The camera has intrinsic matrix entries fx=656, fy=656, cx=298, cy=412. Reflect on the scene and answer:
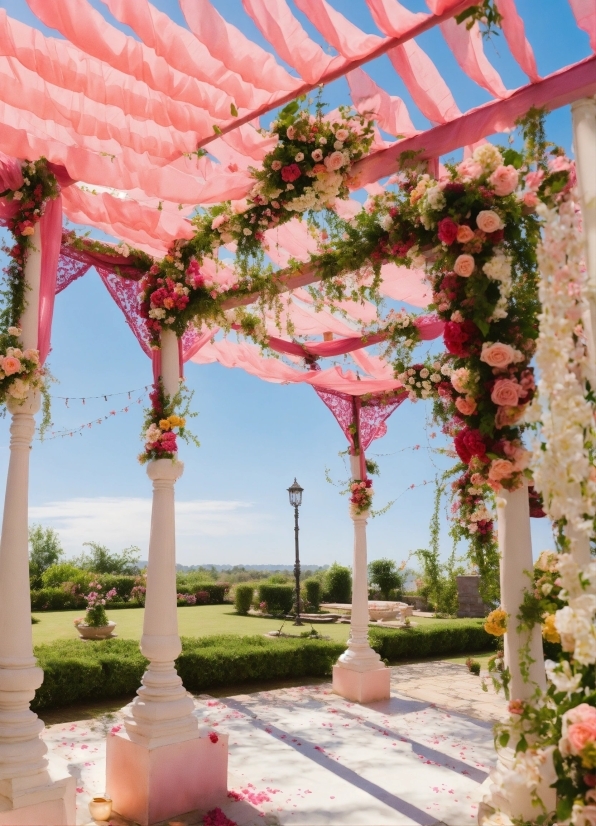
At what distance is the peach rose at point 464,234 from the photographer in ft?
9.78

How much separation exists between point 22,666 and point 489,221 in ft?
10.4

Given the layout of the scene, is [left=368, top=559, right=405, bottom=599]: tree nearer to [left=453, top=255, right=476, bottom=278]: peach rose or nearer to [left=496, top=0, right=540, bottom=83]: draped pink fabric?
[left=453, top=255, right=476, bottom=278]: peach rose

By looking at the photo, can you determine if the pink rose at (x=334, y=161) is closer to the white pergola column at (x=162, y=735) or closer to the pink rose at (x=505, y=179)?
the pink rose at (x=505, y=179)

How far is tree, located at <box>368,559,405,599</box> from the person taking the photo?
57.8 feet

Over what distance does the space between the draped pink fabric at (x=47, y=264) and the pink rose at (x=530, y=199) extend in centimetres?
257

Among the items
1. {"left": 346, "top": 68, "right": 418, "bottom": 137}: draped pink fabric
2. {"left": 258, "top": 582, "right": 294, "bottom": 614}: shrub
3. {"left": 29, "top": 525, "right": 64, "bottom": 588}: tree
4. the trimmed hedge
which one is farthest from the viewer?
{"left": 29, "top": 525, "right": 64, "bottom": 588}: tree

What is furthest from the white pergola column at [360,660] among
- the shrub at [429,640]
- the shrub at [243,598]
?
the shrub at [243,598]

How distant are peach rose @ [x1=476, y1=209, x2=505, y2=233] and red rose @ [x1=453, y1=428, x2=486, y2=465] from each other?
0.90m

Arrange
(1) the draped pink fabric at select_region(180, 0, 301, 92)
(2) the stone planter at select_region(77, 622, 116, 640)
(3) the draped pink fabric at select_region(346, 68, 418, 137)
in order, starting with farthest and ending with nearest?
(2) the stone planter at select_region(77, 622, 116, 640)
(3) the draped pink fabric at select_region(346, 68, 418, 137)
(1) the draped pink fabric at select_region(180, 0, 301, 92)

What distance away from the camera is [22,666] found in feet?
11.1

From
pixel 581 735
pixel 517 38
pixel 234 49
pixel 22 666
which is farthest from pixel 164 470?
pixel 581 735

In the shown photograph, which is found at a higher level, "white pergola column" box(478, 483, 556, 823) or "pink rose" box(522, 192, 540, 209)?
"pink rose" box(522, 192, 540, 209)

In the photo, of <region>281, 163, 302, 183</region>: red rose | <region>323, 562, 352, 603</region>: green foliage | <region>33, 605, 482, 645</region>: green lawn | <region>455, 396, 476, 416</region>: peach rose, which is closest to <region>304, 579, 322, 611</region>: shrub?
<region>323, 562, 352, 603</region>: green foliage

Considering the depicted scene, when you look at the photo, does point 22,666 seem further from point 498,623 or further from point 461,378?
point 461,378
